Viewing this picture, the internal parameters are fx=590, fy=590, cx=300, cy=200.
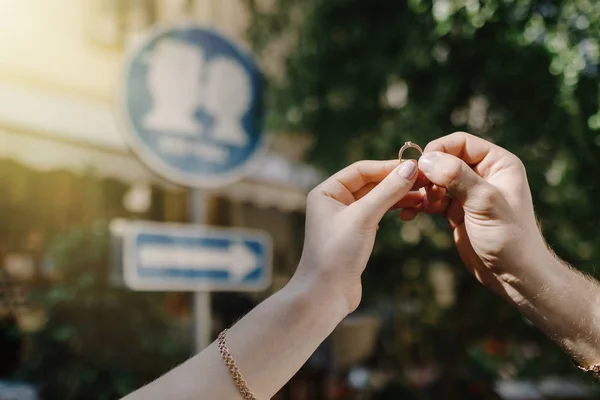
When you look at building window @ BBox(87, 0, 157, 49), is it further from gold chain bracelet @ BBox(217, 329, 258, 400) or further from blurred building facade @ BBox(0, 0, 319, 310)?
gold chain bracelet @ BBox(217, 329, 258, 400)

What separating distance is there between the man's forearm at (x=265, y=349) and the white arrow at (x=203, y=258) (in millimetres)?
1574

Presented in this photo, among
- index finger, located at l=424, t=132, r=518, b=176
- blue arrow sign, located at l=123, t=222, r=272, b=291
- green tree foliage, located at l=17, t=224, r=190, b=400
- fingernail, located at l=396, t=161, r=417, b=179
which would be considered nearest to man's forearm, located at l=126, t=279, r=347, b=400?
fingernail, located at l=396, t=161, r=417, b=179

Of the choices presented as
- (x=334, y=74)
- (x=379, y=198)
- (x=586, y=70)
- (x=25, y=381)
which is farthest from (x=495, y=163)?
(x=25, y=381)

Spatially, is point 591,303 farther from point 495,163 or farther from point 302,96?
point 302,96

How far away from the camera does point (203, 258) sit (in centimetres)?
283

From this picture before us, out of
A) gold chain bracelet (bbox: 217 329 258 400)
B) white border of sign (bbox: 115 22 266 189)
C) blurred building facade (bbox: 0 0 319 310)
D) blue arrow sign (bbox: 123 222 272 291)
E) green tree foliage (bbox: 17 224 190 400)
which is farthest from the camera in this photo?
blurred building facade (bbox: 0 0 319 310)

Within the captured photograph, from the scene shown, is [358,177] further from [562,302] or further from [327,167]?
[327,167]

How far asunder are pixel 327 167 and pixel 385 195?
108 inches

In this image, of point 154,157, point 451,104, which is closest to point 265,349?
point 154,157

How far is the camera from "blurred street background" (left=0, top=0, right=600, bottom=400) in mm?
3062

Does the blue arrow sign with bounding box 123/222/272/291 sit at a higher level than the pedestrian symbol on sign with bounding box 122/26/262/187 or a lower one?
lower

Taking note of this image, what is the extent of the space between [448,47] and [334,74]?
34.2 inches

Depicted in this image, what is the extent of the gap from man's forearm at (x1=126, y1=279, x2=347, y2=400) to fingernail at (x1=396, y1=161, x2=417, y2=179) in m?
0.27

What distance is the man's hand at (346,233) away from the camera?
1134mm
